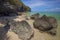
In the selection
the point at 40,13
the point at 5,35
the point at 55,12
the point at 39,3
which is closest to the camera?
the point at 5,35

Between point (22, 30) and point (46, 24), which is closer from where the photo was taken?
point (22, 30)

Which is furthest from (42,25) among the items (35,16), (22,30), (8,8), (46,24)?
(8,8)

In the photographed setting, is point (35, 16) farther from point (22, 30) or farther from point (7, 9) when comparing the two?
point (7, 9)

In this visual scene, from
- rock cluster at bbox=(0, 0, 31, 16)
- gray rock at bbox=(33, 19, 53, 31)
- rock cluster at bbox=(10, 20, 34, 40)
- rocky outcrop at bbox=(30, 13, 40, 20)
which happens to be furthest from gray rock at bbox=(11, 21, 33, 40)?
rock cluster at bbox=(0, 0, 31, 16)

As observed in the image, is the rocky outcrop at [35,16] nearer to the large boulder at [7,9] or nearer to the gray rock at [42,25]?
the gray rock at [42,25]

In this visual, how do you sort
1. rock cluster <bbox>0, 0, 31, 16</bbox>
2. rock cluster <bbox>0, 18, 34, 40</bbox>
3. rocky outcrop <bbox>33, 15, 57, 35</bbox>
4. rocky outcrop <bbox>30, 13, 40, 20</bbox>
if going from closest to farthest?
rock cluster <bbox>0, 18, 34, 40</bbox> → rocky outcrop <bbox>33, 15, 57, 35</bbox> → rocky outcrop <bbox>30, 13, 40, 20</bbox> → rock cluster <bbox>0, 0, 31, 16</bbox>

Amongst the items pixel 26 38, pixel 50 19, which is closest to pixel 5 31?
pixel 26 38

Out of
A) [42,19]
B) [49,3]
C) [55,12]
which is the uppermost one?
[49,3]

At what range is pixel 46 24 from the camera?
3520 mm

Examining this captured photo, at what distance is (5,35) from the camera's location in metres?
2.57

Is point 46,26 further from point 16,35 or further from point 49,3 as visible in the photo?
point 16,35

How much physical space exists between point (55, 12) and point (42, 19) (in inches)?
24.5

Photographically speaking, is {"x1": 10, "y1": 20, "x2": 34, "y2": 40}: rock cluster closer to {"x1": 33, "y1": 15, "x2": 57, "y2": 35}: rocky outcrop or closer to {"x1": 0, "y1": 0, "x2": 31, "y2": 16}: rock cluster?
{"x1": 33, "y1": 15, "x2": 57, "y2": 35}: rocky outcrop

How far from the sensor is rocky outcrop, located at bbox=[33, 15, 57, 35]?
342cm
